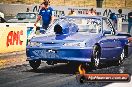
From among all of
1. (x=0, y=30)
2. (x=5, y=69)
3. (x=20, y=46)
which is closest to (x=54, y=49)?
(x=5, y=69)

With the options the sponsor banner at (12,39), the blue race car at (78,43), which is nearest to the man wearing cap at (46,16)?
the sponsor banner at (12,39)

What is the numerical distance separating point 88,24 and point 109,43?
747mm

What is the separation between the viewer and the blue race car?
33.2 ft

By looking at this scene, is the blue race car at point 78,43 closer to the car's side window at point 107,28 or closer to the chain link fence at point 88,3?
the car's side window at point 107,28

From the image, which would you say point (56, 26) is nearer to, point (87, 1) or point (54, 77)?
point (54, 77)

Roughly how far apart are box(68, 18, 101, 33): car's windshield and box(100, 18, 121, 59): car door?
0.21 m

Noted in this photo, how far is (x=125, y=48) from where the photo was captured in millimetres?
12742

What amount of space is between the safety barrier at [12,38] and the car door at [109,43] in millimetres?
5697

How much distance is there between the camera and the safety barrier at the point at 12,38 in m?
16.6

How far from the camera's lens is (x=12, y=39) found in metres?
17.2

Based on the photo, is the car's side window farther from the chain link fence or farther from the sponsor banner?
the chain link fence

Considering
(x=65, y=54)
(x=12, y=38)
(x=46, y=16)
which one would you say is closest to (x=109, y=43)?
(x=65, y=54)

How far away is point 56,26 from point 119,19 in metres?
26.7

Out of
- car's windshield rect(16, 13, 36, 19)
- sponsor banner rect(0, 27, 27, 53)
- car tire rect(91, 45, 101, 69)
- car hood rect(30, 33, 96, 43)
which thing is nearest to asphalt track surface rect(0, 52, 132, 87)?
car tire rect(91, 45, 101, 69)
